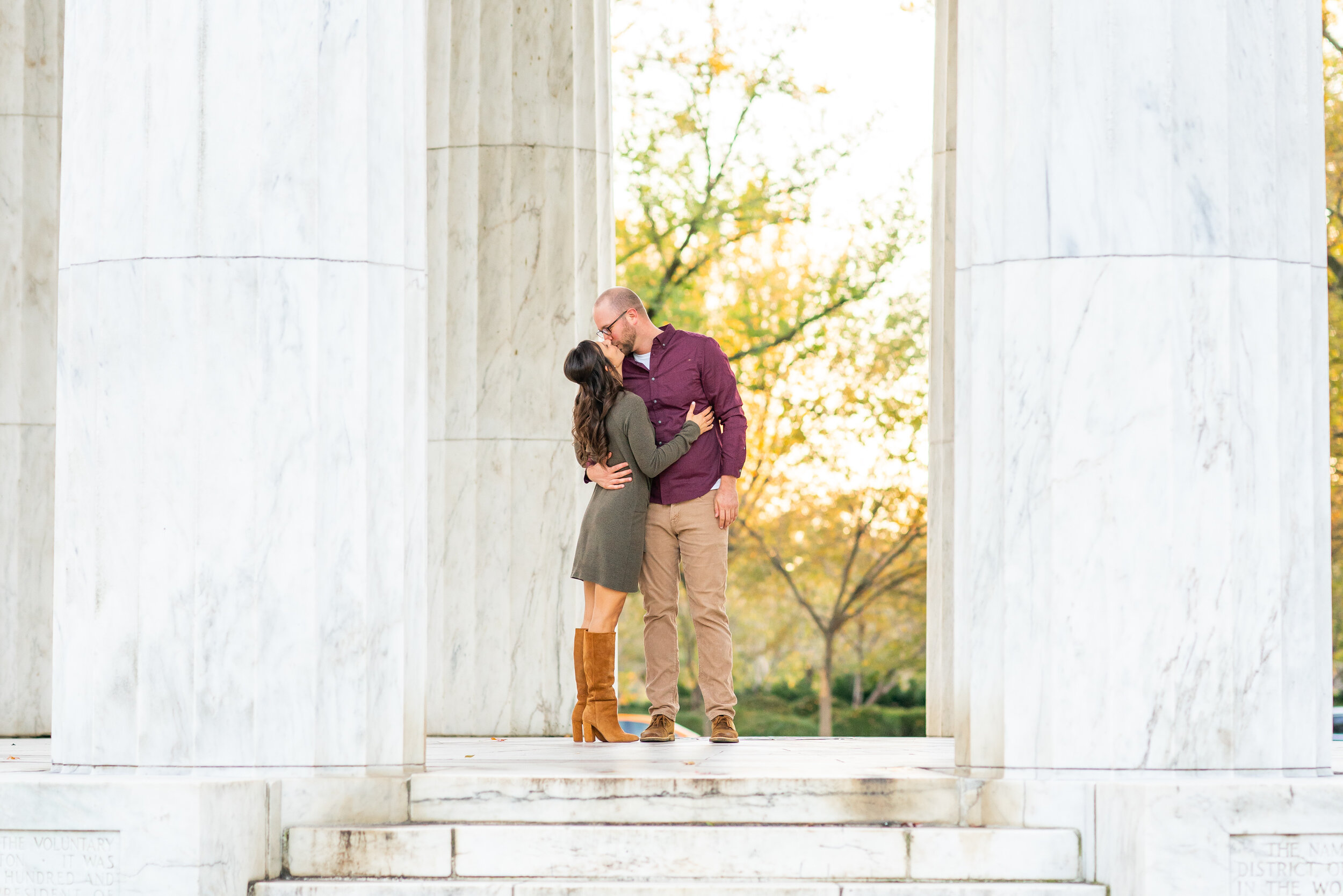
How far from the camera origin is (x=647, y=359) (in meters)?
10.6

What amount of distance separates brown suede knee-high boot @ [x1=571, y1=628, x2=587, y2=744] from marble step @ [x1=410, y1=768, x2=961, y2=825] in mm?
3388

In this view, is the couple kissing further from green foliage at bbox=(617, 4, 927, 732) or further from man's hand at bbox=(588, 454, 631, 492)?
green foliage at bbox=(617, 4, 927, 732)

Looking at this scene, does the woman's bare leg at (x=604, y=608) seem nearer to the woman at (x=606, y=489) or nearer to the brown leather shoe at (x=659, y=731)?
the woman at (x=606, y=489)

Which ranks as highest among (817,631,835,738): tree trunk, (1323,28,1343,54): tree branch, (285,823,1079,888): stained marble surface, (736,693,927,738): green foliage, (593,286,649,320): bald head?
(1323,28,1343,54): tree branch

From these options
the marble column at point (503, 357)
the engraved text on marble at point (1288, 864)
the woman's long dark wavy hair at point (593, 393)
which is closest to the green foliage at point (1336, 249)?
the marble column at point (503, 357)

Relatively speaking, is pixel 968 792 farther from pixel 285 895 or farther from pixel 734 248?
pixel 734 248

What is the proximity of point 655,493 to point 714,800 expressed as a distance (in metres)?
3.45

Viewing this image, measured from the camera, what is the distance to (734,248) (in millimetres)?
32219

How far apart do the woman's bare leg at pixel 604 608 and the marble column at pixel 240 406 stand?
2.59m

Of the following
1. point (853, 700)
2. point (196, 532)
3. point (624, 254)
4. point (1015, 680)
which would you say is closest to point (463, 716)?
point (196, 532)

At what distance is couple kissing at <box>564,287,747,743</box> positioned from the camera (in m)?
10.2

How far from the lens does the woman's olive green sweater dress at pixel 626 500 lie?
33.2ft

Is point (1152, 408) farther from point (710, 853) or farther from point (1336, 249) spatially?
point (1336, 249)

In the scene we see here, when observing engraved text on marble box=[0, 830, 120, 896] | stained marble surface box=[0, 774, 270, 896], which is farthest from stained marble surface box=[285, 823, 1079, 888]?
engraved text on marble box=[0, 830, 120, 896]
